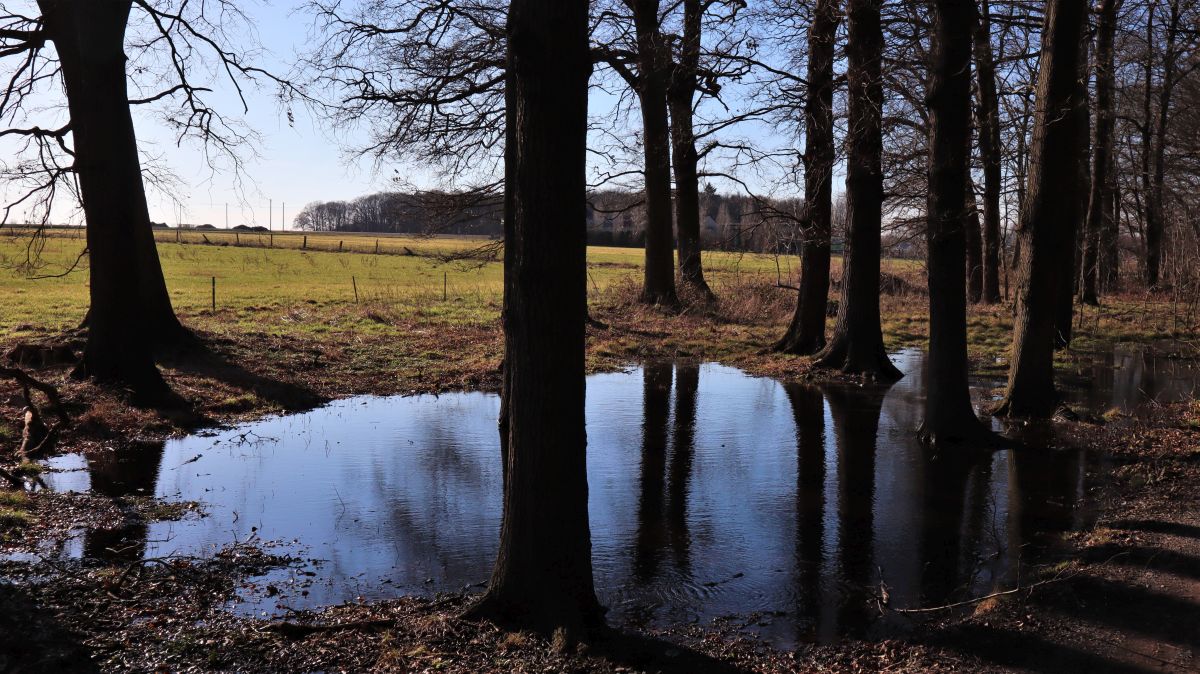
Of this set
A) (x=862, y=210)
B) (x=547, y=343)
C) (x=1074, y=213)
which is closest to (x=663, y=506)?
(x=547, y=343)

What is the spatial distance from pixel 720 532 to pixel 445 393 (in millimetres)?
8683

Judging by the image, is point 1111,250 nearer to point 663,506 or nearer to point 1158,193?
point 1158,193

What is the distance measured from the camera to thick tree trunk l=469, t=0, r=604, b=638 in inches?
213

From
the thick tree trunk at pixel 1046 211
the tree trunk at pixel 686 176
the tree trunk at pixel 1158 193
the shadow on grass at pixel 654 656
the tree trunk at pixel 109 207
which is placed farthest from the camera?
the tree trunk at pixel 1158 193

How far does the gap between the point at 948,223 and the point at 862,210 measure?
5.24m

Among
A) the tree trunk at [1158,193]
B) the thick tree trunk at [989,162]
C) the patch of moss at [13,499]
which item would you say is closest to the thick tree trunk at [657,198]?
the thick tree trunk at [989,162]

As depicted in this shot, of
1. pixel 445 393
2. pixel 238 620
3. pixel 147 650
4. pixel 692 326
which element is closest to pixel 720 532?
pixel 238 620

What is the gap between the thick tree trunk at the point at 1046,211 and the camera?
11.6 m

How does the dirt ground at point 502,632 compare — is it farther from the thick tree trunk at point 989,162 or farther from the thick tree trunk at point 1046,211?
the thick tree trunk at point 989,162

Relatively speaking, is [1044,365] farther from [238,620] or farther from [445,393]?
[238,620]

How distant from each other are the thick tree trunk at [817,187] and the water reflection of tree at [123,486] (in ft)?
37.0

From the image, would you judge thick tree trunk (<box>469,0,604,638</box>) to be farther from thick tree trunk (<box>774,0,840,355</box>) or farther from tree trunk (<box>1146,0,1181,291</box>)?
tree trunk (<box>1146,0,1181,291</box>)

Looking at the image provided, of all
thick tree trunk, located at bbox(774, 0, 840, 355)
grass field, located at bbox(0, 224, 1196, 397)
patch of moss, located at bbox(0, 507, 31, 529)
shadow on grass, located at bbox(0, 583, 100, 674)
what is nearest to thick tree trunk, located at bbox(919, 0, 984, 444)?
thick tree trunk, located at bbox(774, 0, 840, 355)

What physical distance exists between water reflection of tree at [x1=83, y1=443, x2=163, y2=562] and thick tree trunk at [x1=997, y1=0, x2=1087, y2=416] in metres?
11.2
